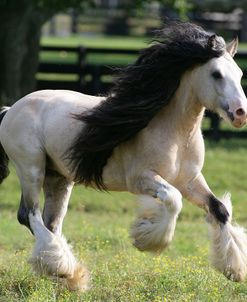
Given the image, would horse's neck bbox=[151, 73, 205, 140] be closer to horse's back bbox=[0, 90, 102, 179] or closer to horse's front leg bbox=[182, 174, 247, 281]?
horse's front leg bbox=[182, 174, 247, 281]

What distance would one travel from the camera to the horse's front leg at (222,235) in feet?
22.7

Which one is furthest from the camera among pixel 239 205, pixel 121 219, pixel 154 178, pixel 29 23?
pixel 29 23

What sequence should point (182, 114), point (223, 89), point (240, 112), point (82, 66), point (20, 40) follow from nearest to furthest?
point (240, 112), point (223, 89), point (182, 114), point (20, 40), point (82, 66)

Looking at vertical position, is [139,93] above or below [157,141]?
above

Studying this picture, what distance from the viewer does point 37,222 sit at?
7.57 meters

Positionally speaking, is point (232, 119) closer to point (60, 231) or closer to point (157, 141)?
point (157, 141)

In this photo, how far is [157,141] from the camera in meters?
7.05

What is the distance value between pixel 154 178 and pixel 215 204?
1.79 feet

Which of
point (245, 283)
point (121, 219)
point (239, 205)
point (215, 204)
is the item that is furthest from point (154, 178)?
point (239, 205)

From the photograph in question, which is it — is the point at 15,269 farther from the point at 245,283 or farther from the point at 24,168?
Result: the point at 245,283

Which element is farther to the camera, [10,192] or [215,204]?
[10,192]

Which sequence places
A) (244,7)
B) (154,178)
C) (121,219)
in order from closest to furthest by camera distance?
(154,178) → (121,219) → (244,7)

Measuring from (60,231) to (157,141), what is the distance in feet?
4.68

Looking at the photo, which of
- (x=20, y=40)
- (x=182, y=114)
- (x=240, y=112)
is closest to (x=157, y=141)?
(x=182, y=114)
